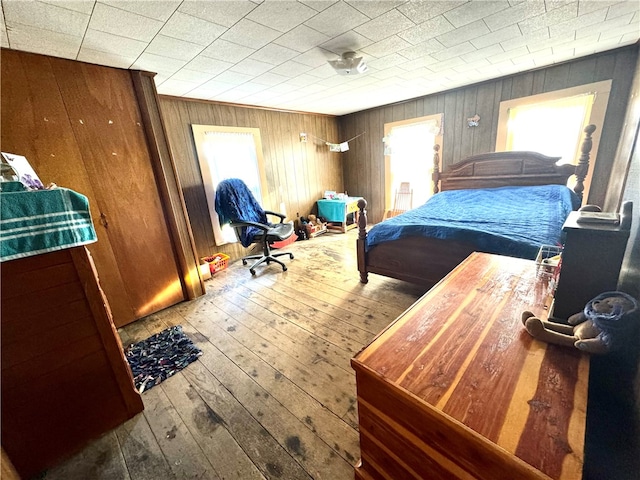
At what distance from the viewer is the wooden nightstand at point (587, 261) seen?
733 millimetres

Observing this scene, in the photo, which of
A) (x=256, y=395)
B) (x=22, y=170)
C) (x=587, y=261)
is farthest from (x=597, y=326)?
(x=22, y=170)

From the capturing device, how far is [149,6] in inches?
55.3

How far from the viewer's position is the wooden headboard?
288 centimetres

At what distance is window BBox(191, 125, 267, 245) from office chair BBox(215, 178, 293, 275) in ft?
1.42

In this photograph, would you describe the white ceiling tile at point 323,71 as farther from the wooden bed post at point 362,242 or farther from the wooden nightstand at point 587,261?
the wooden nightstand at point 587,261

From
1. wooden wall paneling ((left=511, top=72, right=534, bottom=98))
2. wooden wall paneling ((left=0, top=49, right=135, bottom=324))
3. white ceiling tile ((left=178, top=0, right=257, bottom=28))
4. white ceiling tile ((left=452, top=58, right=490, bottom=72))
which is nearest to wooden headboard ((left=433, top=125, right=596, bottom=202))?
wooden wall paneling ((left=511, top=72, right=534, bottom=98))

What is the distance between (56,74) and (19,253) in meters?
1.63

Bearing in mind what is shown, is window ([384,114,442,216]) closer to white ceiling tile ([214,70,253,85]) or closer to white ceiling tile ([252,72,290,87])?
white ceiling tile ([252,72,290,87])

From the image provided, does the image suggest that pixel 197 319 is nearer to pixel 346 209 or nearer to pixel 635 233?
pixel 635 233

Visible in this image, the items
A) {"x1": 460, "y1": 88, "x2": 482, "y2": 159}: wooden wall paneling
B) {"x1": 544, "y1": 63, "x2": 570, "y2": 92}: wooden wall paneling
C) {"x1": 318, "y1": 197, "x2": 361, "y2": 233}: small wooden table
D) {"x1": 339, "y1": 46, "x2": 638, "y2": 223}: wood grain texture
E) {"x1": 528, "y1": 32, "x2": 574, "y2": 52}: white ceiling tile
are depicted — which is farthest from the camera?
{"x1": 318, "y1": 197, "x2": 361, "y2": 233}: small wooden table

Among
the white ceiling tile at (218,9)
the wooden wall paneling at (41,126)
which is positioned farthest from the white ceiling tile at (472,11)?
the wooden wall paneling at (41,126)

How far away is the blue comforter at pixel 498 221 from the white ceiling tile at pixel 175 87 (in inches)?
96.2

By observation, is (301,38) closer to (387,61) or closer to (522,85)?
(387,61)

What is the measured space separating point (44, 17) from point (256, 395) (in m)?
2.40
